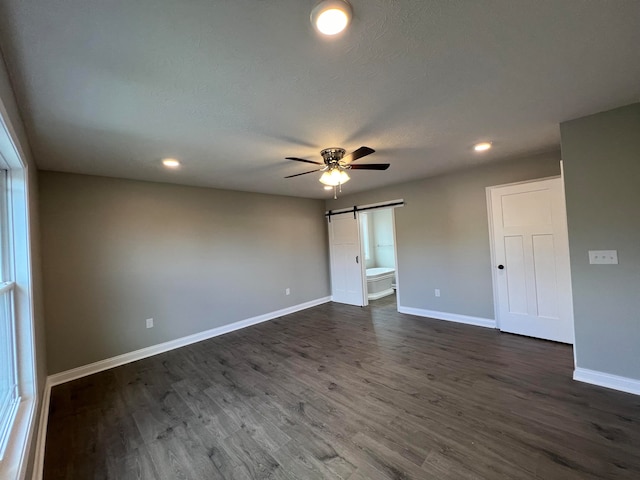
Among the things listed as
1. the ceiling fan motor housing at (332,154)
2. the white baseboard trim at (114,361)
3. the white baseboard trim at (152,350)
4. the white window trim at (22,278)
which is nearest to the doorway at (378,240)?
the white baseboard trim at (114,361)

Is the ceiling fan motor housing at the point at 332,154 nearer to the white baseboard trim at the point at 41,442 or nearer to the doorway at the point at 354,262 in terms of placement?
the doorway at the point at 354,262

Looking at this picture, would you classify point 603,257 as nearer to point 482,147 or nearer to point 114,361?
point 482,147

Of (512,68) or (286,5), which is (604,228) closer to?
(512,68)

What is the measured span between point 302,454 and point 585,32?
2916 millimetres

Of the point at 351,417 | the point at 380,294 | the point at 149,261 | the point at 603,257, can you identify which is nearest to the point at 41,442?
the point at 149,261

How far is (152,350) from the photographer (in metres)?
3.56

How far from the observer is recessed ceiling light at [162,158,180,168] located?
2.84 meters

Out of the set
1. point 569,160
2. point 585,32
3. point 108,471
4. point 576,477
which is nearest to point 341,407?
point 576,477

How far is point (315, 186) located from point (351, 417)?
3.42 meters

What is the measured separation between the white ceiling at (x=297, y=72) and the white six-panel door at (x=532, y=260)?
1.07m

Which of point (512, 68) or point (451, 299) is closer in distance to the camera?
point (512, 68)

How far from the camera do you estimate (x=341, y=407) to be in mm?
2227

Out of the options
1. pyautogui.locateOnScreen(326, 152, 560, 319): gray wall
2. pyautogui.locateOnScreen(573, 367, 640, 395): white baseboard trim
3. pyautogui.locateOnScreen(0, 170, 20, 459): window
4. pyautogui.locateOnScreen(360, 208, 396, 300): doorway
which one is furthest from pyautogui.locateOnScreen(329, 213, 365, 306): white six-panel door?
pyautogui.locateOnScreen(0, 170, 20, 459): window

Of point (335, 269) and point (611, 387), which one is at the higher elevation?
point (335, 269)
